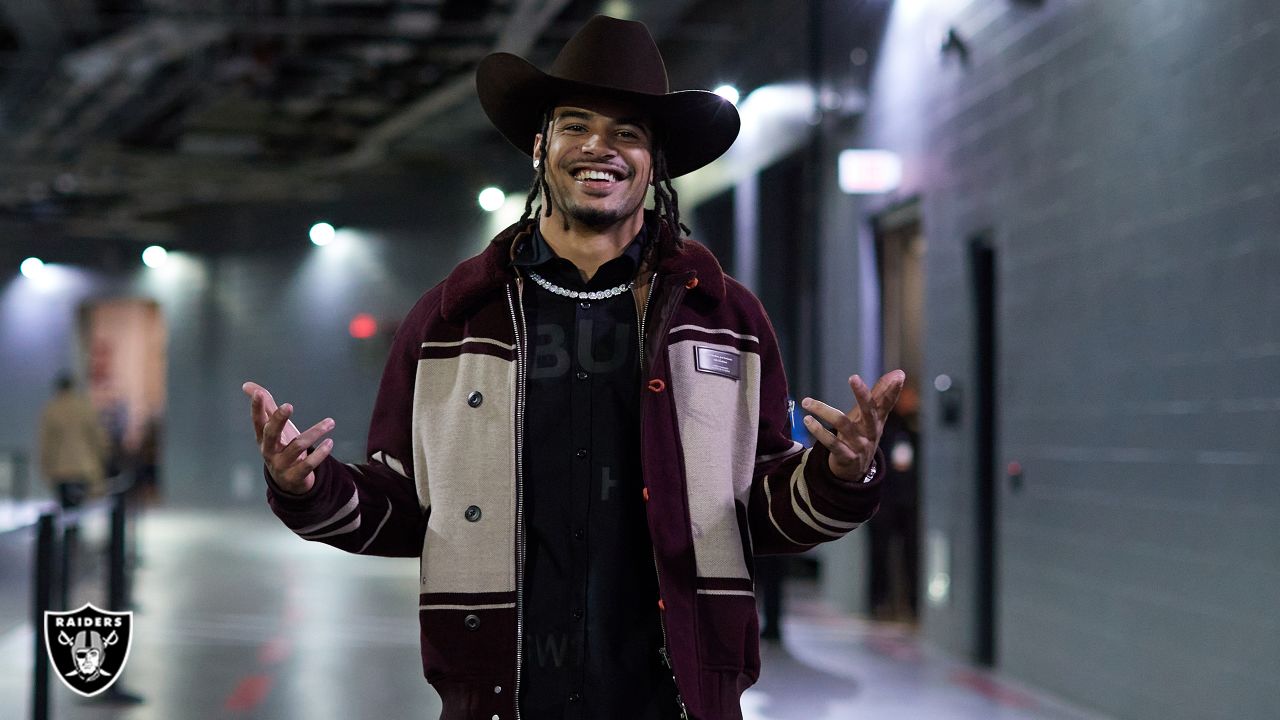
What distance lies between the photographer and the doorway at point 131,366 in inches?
1052

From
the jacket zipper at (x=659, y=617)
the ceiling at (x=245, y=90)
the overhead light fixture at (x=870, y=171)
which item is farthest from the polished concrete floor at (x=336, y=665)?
the ceiling at (x=245, y=90)

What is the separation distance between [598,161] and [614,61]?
0.53 ft

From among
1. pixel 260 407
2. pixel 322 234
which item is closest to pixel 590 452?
pixel 260 407

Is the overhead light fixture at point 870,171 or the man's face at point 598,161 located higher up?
the overhead light fixture at point 870,171

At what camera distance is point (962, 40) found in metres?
8.30

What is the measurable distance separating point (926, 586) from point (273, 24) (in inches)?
294

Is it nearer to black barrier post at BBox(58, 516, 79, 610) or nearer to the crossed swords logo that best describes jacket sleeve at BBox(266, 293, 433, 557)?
the crossed swords logo

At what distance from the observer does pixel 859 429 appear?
85.2 inches

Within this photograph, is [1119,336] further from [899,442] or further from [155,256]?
[155,256]

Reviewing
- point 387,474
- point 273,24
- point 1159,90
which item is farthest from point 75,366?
point 387,474

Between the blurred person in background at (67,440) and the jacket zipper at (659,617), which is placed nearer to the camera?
the jacket zipper at (659,617)

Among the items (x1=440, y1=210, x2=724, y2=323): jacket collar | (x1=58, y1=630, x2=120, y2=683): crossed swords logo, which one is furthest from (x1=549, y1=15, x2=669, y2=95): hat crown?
(x1=58, y1=630, x2=120, y2=683): crossed swords logo

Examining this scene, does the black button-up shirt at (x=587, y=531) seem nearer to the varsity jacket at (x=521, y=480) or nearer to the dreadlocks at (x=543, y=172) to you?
the varsity jacket at (x=521, y=480)

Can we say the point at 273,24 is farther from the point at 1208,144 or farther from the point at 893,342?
the point at 1208,144
